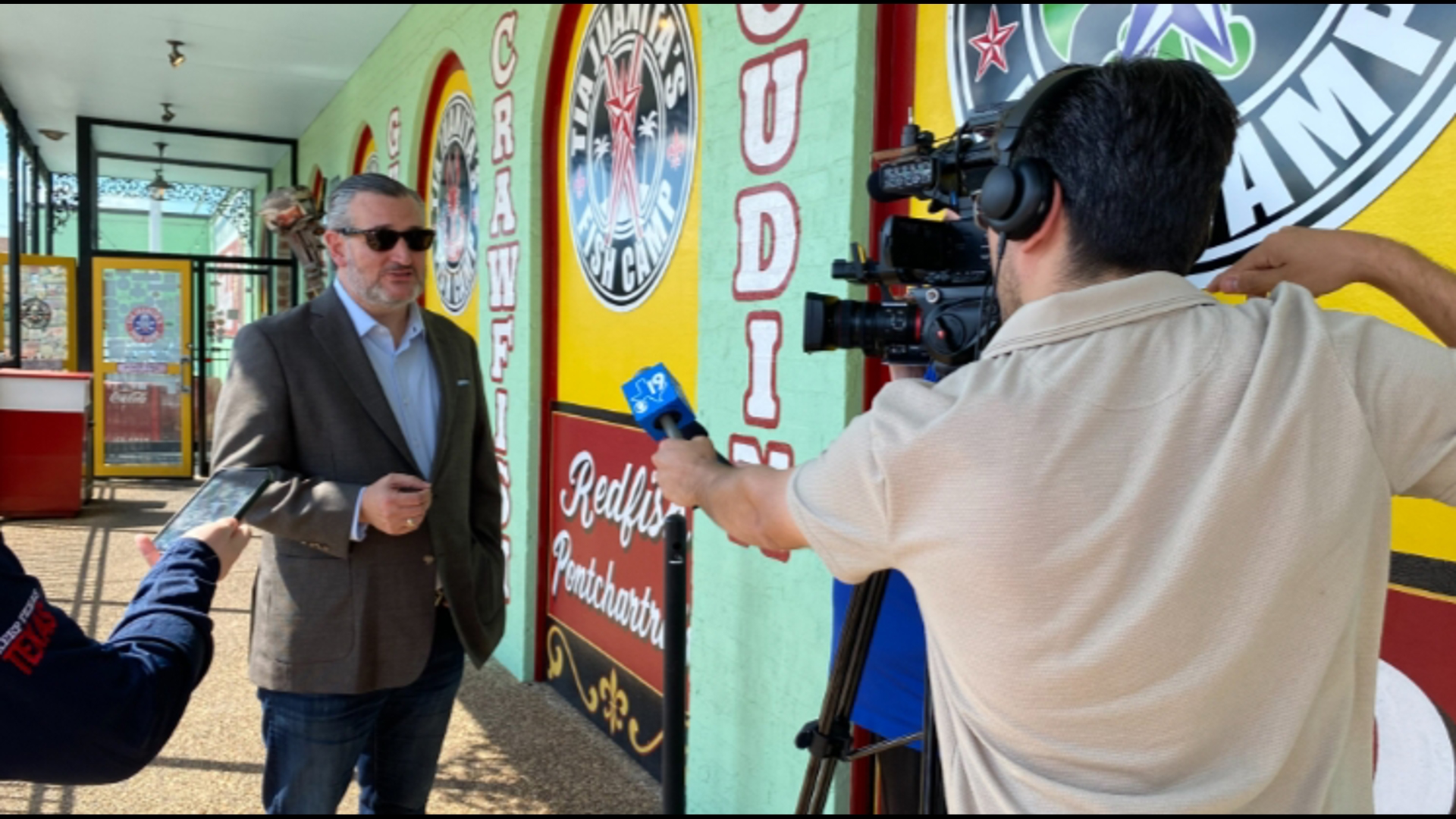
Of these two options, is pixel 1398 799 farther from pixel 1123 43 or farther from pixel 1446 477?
pixel 1123 43

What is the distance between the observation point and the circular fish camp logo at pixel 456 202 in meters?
5.27

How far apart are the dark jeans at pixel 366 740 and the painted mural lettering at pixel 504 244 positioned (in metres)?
2.30

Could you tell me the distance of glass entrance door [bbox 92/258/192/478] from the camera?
1011cm

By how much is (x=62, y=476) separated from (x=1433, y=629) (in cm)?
899

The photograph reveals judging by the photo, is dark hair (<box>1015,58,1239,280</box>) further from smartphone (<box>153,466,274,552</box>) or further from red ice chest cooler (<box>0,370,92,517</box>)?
red ice chest cooler (<box>0,370,92,517</box>)

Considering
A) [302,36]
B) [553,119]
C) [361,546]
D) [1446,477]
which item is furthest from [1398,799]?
[302,36]

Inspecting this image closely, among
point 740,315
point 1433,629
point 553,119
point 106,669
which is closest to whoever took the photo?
point 106,669

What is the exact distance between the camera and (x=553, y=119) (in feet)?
14.0

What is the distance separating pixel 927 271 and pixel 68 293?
1108cm

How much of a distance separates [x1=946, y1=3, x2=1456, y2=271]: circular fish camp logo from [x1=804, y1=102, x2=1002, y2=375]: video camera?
0.20m

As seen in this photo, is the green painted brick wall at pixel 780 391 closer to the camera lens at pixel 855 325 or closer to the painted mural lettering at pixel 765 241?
the painted mural lettering at pixel 765 241

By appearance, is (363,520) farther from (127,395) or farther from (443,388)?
(127,395)

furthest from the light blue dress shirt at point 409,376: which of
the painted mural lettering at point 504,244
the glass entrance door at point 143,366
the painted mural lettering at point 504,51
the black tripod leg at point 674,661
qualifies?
the glass entrance door at point 143,366

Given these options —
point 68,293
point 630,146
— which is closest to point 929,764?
point 630,146
